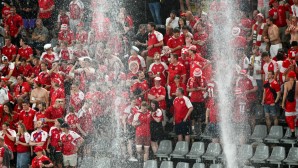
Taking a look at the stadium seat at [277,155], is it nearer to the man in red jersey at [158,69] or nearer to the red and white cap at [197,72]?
the red and white cap at [197,72]

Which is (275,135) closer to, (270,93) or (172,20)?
(270,93)

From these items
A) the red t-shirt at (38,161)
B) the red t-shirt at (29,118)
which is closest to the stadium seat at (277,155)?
the red t-shirt at (38,161)

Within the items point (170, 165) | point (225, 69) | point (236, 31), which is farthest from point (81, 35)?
point (170, 165)

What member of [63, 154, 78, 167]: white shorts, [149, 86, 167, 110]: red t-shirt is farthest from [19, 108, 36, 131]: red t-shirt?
[149, 86, 167, 110]: red t-shirt

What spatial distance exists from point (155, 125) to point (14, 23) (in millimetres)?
7535

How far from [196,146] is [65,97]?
4287mm

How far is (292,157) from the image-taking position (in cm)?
2522

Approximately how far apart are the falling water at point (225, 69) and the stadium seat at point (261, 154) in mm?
508

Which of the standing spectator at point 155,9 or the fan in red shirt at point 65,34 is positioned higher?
the standing spectator at point 155,9

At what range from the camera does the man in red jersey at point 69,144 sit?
2675cm

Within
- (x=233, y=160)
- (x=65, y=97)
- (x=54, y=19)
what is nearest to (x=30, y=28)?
(x=54, y=19)

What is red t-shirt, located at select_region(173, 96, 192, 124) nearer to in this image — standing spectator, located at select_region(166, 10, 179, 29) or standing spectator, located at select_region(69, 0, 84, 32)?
standing spectator, located at select_region(166, 10, 179, 29)

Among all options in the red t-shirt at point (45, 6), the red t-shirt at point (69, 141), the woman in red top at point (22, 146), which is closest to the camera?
the red t-shirt at point (69, 141)

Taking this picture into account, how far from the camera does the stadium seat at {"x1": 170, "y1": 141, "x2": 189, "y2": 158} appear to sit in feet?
86.3
